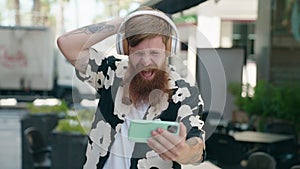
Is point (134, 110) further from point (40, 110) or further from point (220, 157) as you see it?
point (40, 110)

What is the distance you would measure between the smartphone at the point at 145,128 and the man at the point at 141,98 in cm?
2

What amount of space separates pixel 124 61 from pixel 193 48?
199 mm

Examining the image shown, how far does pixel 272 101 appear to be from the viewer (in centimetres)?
794

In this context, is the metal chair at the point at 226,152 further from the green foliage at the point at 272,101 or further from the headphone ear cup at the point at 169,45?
the headphone ear cup at the point at 169,45

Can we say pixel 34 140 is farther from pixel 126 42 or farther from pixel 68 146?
pixel 126 42

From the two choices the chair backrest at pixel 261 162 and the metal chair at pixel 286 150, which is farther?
the metal chair at pixel 286 150

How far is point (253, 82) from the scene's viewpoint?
30.3 ft

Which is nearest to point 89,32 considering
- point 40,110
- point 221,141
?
point 221,141

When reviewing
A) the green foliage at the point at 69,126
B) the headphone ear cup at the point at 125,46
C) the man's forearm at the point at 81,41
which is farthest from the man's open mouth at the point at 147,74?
the green foliage at the point at 69,126

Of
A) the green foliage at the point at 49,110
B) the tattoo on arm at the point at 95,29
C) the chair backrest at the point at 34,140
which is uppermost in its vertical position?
the tattoo on arm at the point at 95,29

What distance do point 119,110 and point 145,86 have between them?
5.2 inches

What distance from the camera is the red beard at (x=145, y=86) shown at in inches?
59.9

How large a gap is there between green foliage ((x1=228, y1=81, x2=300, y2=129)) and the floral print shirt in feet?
19.2

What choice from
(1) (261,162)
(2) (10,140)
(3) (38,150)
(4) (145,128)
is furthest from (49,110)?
(4) (145,128)
